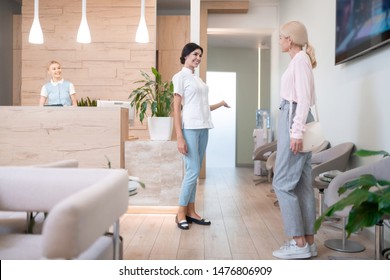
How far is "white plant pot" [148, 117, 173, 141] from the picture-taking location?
12.0 feet

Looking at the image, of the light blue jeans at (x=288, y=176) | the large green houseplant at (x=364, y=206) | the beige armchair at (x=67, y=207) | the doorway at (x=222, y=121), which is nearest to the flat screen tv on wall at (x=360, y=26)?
the light blue jeans at (x=288, y=176)

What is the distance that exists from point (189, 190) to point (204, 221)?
31cm

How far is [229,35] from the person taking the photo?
7.32 metres

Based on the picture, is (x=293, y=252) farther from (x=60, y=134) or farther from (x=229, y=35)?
(x=229, y=35)

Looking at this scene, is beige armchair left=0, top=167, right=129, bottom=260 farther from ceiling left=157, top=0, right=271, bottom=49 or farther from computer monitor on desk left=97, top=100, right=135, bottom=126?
ceiling left=157, top=0, right=271, bottom=49

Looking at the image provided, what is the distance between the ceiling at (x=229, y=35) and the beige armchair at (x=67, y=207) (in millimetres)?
5600

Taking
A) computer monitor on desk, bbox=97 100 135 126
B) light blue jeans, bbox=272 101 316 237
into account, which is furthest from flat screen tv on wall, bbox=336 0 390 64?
computer monitor on desk, bbox=97 100 135 126

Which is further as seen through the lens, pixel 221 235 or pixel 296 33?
pixel 221 235

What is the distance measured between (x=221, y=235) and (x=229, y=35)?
512 cm

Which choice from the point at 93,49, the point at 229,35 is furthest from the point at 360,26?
the point at 229,35

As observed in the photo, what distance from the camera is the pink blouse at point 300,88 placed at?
2.25 metres

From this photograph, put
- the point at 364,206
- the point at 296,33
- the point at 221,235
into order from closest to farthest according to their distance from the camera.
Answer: the point at 364,206 < the point at 296,33 < the point at 221,235

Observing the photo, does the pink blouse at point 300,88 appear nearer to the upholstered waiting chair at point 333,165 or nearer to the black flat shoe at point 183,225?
the upholstered waiting chair at point 333,165

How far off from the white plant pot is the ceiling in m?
3.51
